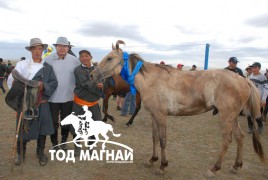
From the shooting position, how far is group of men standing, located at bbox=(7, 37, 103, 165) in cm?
423

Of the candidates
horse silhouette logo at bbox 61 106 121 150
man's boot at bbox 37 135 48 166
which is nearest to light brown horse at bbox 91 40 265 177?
horse silhouette logo at bbox 61 106 121 150

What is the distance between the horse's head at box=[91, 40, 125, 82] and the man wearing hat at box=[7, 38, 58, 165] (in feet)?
2.67

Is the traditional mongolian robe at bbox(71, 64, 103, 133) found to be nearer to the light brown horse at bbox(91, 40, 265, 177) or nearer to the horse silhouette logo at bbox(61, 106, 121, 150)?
the horse silhouette logo at bbox(61, 106, 121, 150)

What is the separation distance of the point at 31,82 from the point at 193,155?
11.8 ft

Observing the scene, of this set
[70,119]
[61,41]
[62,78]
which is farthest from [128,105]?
[61,41]

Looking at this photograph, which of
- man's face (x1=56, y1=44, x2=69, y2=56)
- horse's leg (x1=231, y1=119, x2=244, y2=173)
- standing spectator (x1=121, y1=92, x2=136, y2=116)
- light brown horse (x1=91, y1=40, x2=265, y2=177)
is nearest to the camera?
light brown horse (x1=91, y1=40, x2=265, y2=177)

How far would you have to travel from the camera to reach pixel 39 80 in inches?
167

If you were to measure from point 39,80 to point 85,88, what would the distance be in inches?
32.7

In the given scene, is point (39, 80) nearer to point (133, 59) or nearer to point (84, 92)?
point (84, 92)

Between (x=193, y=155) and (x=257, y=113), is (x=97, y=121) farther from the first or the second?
(x=257, y=113)

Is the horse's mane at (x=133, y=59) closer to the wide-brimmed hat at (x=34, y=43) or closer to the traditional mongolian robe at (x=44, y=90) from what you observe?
the traditional mongolian robe at (x=44, y=90)

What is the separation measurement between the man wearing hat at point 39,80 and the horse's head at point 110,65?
814 millimetres

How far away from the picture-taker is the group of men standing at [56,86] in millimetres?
4234

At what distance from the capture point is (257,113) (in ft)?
14.2
